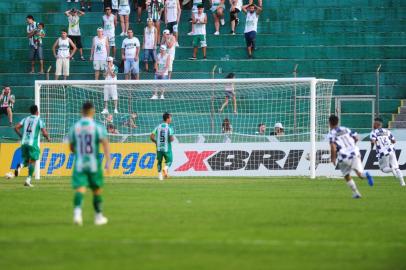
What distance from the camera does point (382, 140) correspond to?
3262 cm

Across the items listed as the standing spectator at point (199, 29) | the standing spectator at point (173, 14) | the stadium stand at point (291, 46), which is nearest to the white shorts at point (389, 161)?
the stadium stand at point (291, 46)

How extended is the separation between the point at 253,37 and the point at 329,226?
25883 mm

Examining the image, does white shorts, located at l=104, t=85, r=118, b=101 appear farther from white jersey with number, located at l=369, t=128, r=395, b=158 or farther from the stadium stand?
white jersey with number, located at l=369, t=128, r=395, b=158

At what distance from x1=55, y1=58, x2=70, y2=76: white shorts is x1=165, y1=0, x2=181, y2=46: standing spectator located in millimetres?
4398

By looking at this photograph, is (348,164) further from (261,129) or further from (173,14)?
(173,14)

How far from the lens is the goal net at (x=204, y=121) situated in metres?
35.9

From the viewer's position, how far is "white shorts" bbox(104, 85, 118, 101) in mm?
37969

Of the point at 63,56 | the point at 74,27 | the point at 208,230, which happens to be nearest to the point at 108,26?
the point at 74,27

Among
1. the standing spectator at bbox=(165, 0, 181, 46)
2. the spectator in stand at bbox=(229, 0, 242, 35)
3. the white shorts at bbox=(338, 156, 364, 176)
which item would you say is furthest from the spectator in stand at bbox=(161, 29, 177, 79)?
the white shorts at bbox=(338, 156, 364, 176)

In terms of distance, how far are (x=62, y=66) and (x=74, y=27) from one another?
2.16 meters

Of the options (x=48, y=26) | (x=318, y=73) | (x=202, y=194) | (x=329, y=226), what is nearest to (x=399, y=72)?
(x=318, y=73)

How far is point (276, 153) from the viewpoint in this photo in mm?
35781

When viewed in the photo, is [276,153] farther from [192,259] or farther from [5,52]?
[192,259]

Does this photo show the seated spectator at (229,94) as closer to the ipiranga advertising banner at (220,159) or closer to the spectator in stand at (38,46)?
the ipiranga advertising banner at (220,159)
